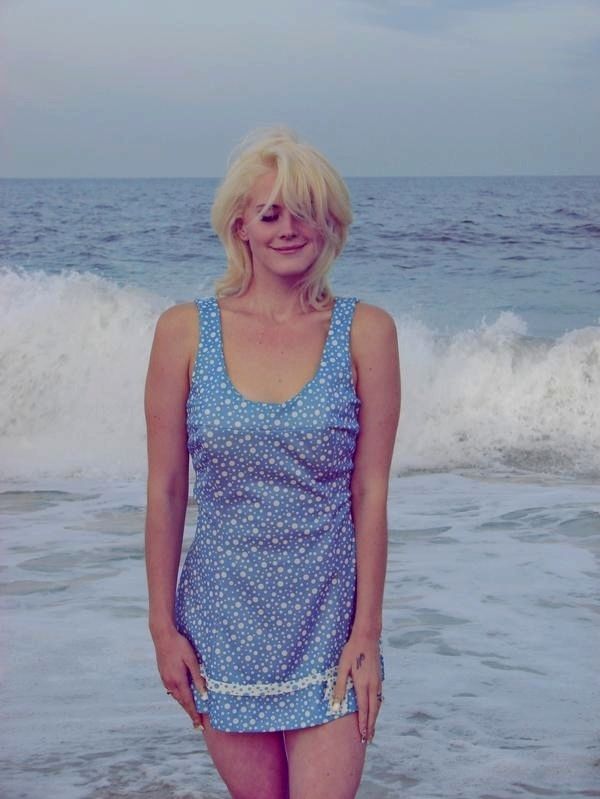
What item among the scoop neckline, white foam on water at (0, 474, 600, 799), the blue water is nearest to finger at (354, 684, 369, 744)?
the scoop neckline

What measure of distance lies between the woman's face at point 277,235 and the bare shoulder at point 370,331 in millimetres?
133

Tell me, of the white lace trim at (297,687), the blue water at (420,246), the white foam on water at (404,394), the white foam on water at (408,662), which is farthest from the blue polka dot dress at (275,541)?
the blue water at (420,246)

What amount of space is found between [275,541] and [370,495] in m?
0.19

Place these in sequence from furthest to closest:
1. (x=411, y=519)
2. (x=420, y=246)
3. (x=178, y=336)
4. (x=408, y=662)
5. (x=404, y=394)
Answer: (x=420, y=246) → (x=404, y=394) → (x=411, y=519) → (x=408, y=662) → (x=178, y=336)

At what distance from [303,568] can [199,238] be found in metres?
19.5

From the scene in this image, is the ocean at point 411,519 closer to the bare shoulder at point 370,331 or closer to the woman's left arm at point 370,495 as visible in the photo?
the woman's left arm at point 370,495

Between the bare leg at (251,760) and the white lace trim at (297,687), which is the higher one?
the white lace trim at (297,687)

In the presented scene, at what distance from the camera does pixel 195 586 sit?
2.32 m

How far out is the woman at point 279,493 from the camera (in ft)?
7.29

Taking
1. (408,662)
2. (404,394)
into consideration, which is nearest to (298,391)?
(408,662)

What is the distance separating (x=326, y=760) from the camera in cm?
221

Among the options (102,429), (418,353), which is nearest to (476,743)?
(102,429)

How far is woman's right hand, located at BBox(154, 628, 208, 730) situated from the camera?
2.30 meters

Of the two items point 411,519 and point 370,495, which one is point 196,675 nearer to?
point 370,495
